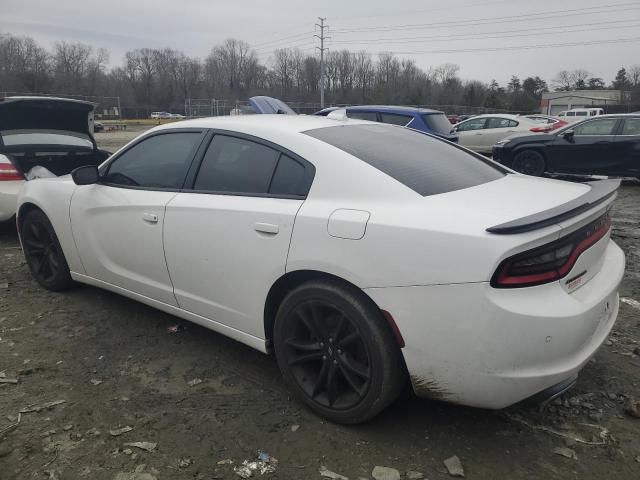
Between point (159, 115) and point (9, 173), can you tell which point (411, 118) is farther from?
point (159, 115)

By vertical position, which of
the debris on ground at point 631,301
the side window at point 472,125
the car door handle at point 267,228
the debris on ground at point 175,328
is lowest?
the debris on ground at point 175,328

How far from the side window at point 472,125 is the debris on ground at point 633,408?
1453cm

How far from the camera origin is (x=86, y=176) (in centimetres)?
365

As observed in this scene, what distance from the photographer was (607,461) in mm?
2266

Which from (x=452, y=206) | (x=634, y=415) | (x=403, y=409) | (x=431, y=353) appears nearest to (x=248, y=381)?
(x=403, y=409)

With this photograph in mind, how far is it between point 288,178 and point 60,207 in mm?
2225

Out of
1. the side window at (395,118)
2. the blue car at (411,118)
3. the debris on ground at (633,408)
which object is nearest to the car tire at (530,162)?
the blue car at (411,118)

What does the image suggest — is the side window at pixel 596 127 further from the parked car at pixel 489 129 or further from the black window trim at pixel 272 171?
the black window trim at pixel 272 171

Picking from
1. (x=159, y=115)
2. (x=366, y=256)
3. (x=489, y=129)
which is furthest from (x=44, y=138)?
(x=159, y=115)

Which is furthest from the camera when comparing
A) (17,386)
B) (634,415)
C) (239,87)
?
(239,87)

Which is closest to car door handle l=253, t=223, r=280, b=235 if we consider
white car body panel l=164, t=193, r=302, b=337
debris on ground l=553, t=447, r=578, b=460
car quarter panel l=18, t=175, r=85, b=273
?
white car body panel l=164, t=193, r=302, b=337

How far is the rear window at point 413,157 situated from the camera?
2559 mm

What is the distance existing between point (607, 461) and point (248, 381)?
6.06 feet

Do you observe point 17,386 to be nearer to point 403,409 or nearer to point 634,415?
point 403,409
